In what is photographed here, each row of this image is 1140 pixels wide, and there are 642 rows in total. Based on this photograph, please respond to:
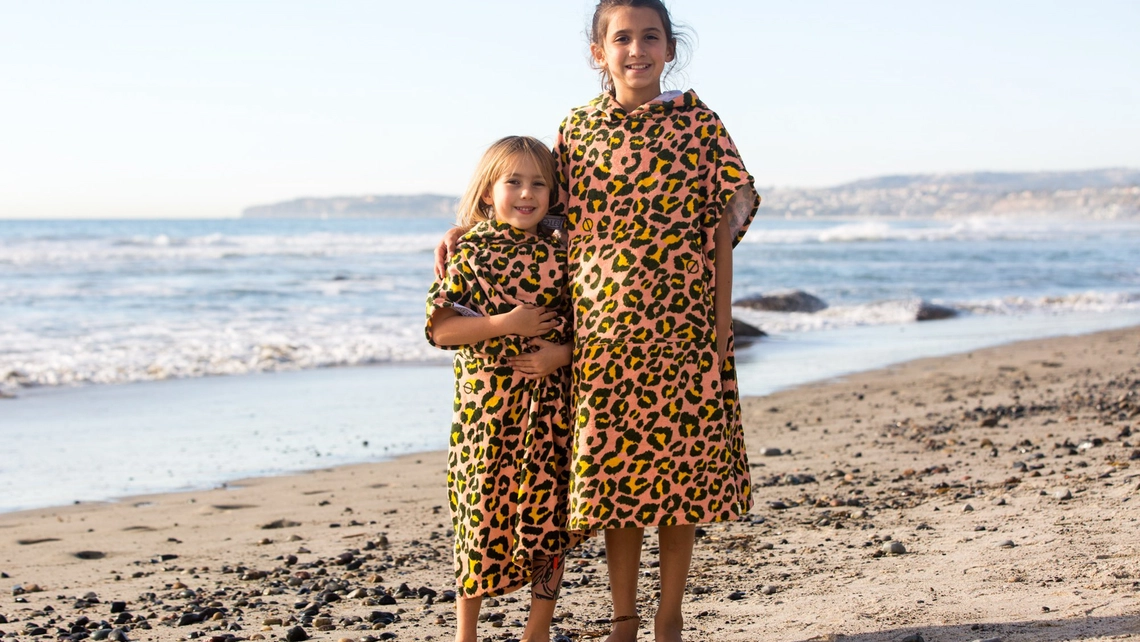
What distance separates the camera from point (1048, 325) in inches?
610

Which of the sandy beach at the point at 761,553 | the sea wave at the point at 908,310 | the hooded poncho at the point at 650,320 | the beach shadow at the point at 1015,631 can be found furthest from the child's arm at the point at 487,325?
the sea wave at the point at 908,310

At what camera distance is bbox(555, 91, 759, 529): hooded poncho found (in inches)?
118

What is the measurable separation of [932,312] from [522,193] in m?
15.5

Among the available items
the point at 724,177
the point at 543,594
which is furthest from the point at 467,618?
the point at 724,177

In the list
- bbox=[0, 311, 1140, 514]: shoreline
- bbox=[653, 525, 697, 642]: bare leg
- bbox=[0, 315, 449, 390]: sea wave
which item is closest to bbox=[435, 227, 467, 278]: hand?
bbox=[653, 525, 697, 642]: bare leg

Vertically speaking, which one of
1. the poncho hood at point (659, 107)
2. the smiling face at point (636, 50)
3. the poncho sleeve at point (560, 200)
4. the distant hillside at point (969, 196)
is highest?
the distant hillside at point (969, 196)

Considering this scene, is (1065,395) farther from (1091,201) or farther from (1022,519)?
(1091,201)

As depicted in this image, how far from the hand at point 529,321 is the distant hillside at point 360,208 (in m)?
96.7

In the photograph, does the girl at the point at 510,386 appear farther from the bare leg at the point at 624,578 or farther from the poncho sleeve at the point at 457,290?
the bare leg at the point at 624,578

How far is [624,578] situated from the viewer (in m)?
3.19

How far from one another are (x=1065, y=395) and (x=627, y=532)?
6.14m

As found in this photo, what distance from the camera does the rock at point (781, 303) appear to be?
698 inches

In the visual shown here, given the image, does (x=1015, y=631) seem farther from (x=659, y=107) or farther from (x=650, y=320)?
(x=659, y=107)

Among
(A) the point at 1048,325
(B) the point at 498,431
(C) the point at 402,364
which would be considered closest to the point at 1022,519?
(B) the point at 498,431
